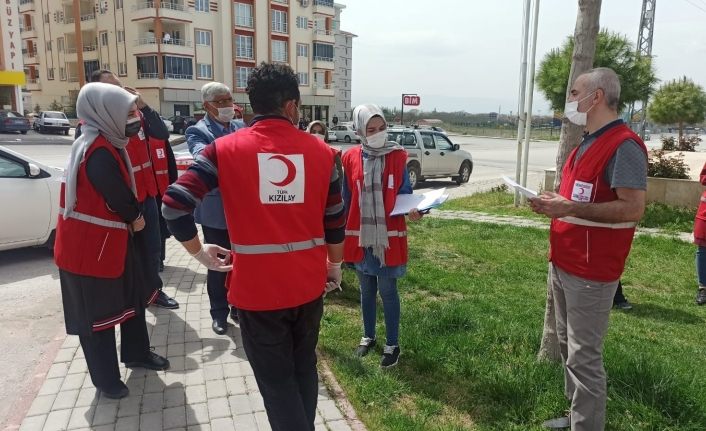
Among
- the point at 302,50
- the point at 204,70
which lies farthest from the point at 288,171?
the point at 302,50

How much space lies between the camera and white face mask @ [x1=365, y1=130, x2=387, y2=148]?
12.1ft

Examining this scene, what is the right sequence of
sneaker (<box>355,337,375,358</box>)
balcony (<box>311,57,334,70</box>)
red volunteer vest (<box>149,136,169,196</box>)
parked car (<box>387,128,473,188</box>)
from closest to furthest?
sneaker (<box>355,337,375,358</box>) → red volunteer vest (<box>149,136,169,196</box>) → parked car (<box>387,128,473,188</box>) → balcony (<box>311,57,334,70</box>)

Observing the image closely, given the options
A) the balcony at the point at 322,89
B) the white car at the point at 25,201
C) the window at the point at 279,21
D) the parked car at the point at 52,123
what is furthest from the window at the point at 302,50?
the white car at the point at 25,201

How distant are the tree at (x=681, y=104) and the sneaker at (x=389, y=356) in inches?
1192

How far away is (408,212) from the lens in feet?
11.8

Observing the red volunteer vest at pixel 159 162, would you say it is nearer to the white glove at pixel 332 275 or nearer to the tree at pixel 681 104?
the white glove at pixel 332 275

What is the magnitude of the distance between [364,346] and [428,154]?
12642 mm

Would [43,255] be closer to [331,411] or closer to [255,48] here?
[331,411]

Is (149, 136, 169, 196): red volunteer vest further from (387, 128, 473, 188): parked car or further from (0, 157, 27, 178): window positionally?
(387, 128, 473, 188): parked car

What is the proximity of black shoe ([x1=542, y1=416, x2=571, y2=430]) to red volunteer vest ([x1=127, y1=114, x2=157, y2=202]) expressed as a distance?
3394 mm

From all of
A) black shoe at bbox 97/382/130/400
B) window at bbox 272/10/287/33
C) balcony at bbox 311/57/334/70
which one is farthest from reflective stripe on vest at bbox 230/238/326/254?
balcony at bbox 311/57/334/70

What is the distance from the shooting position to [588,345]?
274cm

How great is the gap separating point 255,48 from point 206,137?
50137mm

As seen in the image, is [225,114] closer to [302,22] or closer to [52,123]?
[52,123]
